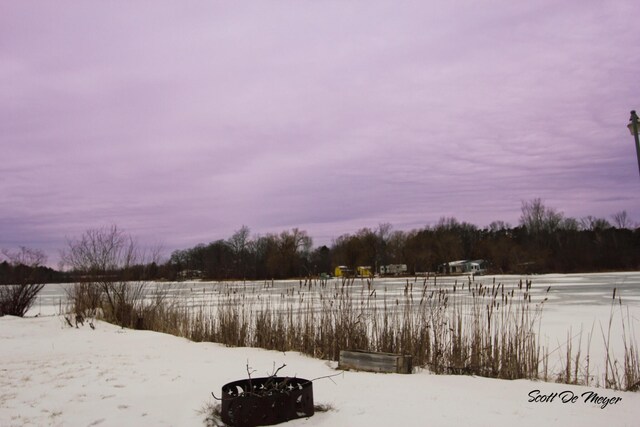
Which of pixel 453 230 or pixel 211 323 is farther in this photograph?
pixel 453 230

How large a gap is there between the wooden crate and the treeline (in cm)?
4131

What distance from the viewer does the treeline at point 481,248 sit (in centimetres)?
5400

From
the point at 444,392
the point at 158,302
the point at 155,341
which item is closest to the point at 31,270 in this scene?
the point at 158,302

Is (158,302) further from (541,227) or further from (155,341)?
(541,227)

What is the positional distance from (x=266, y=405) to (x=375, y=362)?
2.57 meters

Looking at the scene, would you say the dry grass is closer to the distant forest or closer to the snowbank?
the snowbank

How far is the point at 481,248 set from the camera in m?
73.2

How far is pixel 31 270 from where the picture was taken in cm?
1636

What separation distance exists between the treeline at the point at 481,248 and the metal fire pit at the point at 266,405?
4361cm

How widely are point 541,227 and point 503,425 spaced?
8177cm

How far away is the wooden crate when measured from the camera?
6.20m

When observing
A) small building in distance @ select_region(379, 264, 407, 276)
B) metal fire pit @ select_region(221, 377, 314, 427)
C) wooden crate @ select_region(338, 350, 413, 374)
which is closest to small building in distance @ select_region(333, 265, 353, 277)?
wooden crate @ select_region(338, 350, 413, 374)

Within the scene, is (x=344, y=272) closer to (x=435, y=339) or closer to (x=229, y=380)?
(x=435, y=339)

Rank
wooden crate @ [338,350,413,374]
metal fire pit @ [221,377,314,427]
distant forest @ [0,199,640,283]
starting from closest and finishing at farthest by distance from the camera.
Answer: metal fire pit @ [221,377,314,427], wooden crate @ [338,350,413,374], distant forest @ [0,199,640,283]
